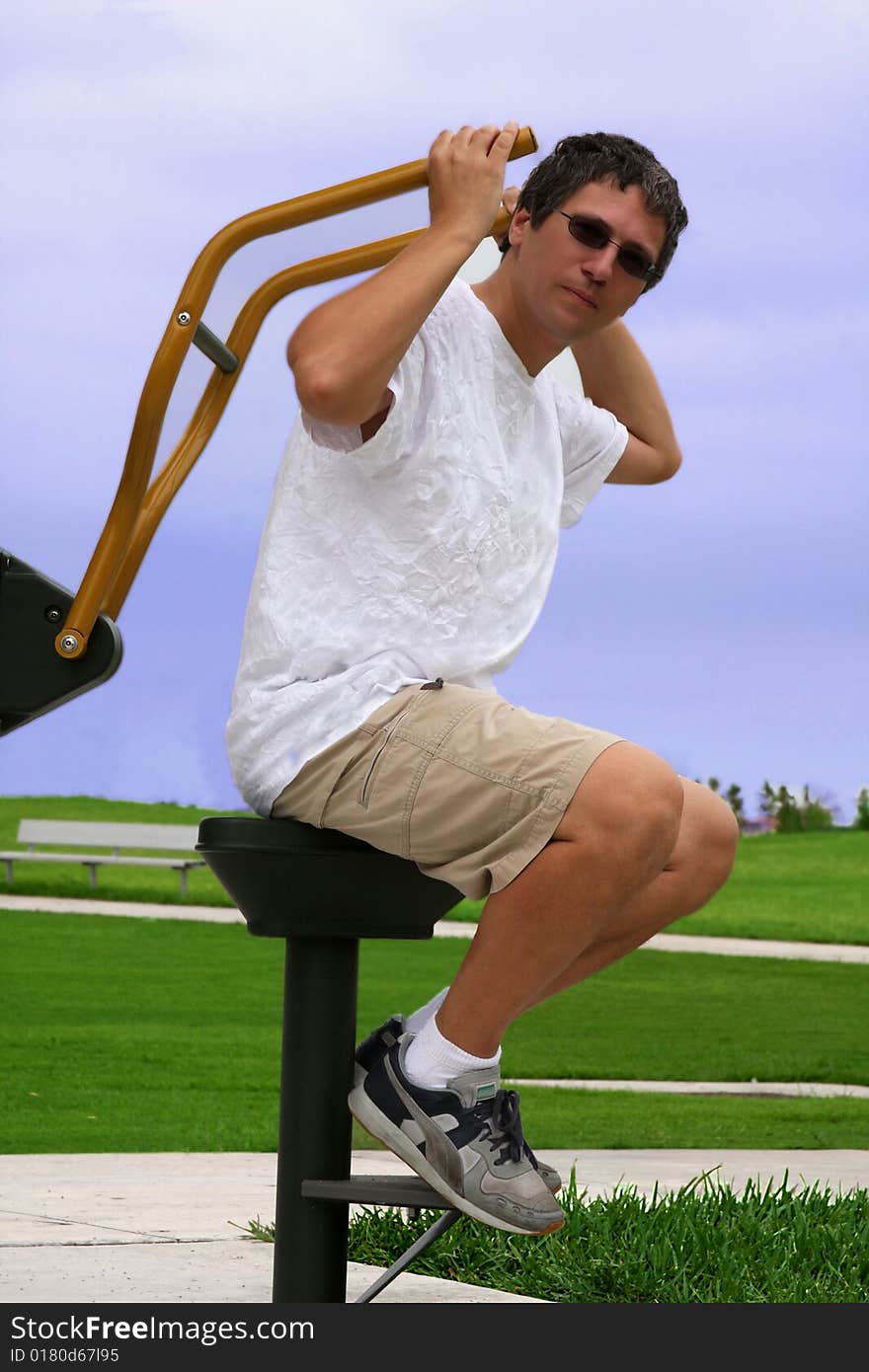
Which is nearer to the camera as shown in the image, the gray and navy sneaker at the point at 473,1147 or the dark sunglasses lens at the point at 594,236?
the gray and navy sneaker at the point at 473,1147

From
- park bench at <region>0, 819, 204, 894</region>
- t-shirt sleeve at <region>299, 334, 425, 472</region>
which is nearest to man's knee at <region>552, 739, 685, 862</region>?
t-shirt sleeve at <region>299, 334, 425, 472</region>

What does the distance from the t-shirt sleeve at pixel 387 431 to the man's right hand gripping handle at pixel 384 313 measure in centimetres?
2

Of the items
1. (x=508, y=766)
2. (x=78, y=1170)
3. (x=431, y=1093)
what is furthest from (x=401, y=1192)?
(x=78, y=1170)

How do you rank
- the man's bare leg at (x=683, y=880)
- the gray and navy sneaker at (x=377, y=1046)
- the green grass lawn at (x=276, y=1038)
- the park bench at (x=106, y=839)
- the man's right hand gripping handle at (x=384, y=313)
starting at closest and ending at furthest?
the man's right hand gripping handle at (x=384, y=313) → the gray and navy sneaker at (x=377, y=1046) → the man's bare leg at (x=683, y=880) → the green grass lawn at (x=276, y=1038) → the park bench at (x=106, y=839)

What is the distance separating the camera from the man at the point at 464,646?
235 centimetres

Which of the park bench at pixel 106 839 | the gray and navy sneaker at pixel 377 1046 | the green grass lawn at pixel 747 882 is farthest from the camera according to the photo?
the park bench at pixel 106 839

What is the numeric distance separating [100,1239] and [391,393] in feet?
6.10

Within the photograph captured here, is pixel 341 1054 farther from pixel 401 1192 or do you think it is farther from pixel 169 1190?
pixel 169 1190

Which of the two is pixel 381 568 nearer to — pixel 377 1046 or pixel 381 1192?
pixel 377 1046

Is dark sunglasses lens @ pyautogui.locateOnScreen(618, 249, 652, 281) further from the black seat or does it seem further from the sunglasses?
the black seat

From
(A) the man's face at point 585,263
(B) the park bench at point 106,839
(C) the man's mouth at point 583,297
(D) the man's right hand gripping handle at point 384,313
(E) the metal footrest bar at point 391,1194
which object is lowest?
(E) the metal footrest bar at point 391,1194

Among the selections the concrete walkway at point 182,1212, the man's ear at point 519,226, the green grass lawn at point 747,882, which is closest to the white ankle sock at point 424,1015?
the concrete walkway at point 182,1212

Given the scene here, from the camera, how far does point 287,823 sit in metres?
2.50

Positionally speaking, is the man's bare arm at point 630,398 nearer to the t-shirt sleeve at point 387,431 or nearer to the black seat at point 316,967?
the t-shirt sleeve at point 387,431
